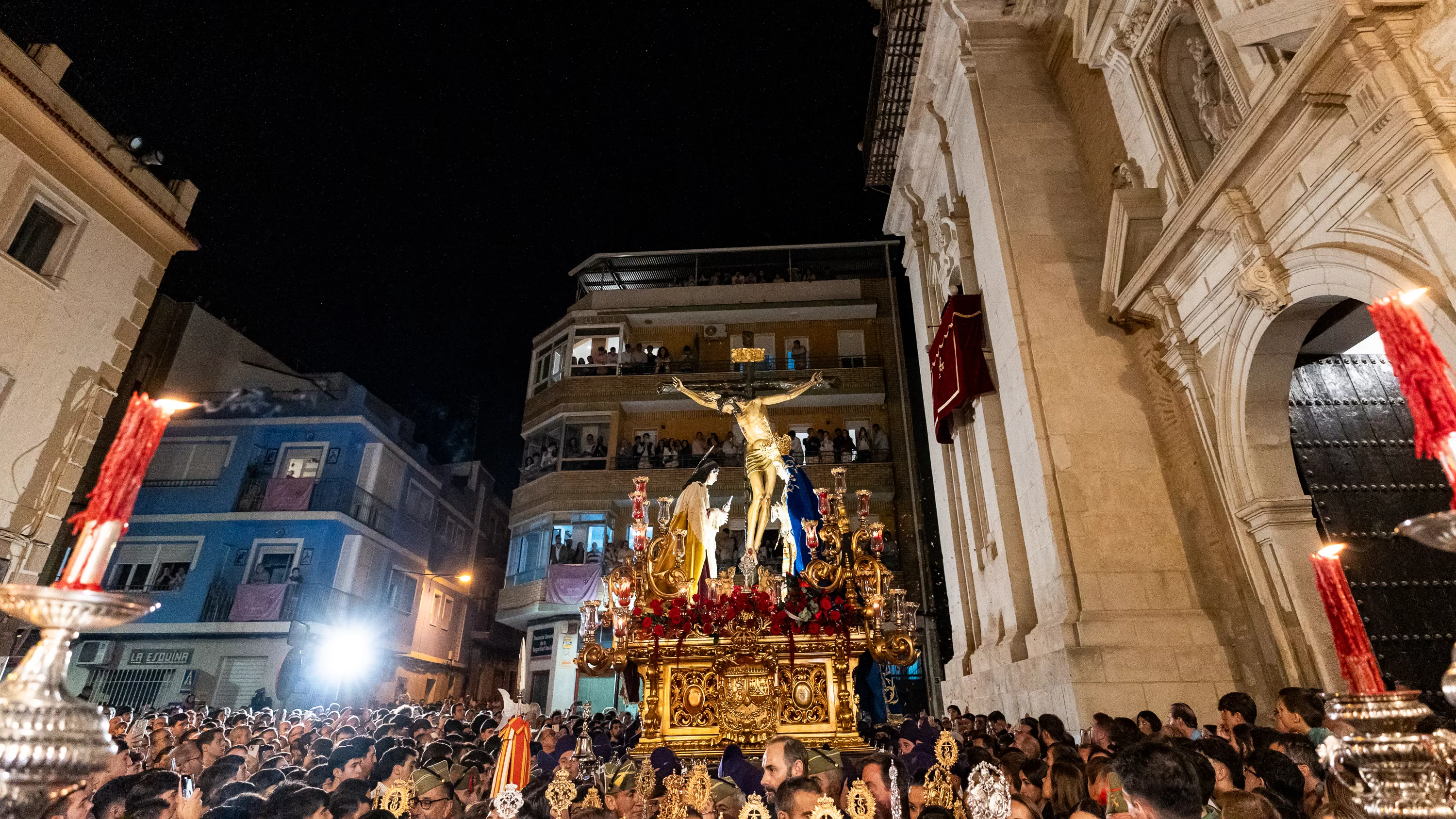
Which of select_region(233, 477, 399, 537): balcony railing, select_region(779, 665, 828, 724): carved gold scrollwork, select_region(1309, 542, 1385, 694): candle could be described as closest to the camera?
select_region(1309, 542, 1385, 694): candle

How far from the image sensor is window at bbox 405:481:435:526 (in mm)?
28031

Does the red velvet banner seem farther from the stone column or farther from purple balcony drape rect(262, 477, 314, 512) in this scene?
purple balcony drape rect(262, 477, 314, 512)

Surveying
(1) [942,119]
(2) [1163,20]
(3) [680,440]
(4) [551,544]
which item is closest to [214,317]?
(4) [551,544]

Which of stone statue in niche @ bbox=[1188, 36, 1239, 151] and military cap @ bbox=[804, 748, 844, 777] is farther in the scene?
stone statue in niche @ bbox=[1188, 36, 1239, 151]

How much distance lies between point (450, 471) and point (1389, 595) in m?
33.0

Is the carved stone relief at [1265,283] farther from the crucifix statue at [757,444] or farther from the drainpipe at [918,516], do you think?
the drainpipe at [918,516]

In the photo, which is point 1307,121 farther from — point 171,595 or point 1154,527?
point 171,595

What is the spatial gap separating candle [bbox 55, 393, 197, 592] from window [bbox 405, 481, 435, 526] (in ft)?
A: 92.9

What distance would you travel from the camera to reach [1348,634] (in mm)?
1792

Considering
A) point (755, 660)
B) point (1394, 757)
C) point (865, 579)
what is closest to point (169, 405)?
point (1394, 757)

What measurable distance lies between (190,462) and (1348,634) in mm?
28845

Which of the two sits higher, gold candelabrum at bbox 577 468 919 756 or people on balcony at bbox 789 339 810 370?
people on balcony at bbox 789 339 810 370

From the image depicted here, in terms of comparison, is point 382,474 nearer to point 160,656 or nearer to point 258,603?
point 258,603

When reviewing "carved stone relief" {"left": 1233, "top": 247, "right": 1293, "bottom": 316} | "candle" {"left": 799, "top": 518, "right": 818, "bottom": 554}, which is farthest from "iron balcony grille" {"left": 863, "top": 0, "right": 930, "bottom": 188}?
"candle" {"left": 799, "top": 518, "right": 818, "bottom": 554}
